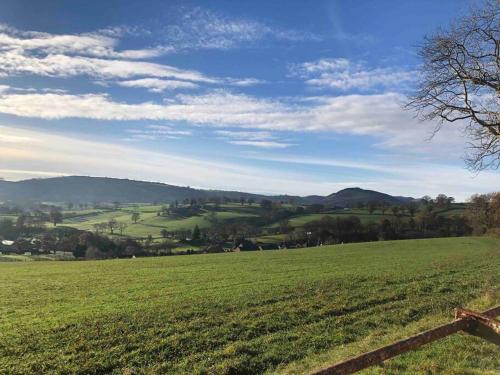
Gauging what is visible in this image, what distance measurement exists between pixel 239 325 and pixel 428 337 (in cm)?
1095

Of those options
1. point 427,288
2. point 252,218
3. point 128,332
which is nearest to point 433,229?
point 252,218

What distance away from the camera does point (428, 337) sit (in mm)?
5566

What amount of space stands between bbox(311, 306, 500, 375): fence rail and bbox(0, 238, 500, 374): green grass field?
10.1 feet

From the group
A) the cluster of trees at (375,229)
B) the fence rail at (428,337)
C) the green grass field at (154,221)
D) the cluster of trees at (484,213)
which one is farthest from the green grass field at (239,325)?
the green grass field at (154,221)

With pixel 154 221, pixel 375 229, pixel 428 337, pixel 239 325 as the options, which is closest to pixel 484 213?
pixel 375 229

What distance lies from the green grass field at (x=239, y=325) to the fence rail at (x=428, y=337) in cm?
308

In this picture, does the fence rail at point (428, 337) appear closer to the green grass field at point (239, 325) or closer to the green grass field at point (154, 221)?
the green grass field at point (239, 325)

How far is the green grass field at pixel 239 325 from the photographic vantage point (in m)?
11.2

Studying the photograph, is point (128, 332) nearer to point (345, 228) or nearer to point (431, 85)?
point (431, 85)

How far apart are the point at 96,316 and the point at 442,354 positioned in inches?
554

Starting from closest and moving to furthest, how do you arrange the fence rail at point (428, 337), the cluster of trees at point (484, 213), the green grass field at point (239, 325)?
the fence rail at point (428, 337), the green grass field at point (239, 325), the cluster of trees at point (484, 213)

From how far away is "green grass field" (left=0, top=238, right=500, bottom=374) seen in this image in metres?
11.2

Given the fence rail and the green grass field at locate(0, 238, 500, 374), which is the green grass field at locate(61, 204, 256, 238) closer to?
the green grass field at locate(0, 238, 500, 374)

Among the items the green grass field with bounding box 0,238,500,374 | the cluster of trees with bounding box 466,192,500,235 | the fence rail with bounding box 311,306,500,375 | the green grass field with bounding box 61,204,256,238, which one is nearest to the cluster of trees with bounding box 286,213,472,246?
the cluster of trees with bounding box 466,192,500,235
